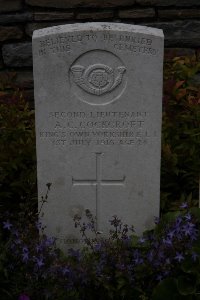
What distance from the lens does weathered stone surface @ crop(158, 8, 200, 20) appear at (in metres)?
5.28

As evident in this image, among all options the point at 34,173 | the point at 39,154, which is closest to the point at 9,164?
the point at 34,173

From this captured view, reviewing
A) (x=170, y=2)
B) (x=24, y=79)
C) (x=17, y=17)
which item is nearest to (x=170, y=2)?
(x=170, y=2)

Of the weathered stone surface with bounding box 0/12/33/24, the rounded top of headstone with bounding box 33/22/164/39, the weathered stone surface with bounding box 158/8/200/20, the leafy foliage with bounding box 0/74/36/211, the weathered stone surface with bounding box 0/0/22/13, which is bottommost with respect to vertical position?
the leafy foliage with bounding box 0/74/36/211

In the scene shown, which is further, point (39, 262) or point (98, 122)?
point (98, 122)

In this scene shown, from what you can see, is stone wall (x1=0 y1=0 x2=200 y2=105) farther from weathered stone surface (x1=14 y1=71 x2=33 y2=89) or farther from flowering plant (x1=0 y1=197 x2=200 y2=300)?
flowering plant (x1=0 y1=197 x2=200 y2=300)

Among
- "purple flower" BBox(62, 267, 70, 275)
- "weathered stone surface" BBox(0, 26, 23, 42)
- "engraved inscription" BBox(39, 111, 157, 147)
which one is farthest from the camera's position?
"weathered stone surface" BBox(0, 26, 23, 42)

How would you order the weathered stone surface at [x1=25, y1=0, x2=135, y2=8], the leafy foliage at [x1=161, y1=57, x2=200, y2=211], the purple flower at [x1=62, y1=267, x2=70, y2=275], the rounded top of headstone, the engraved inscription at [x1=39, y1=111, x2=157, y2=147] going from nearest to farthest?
the purple flower at [x1=62, y1=267, x2=70, y2=275], the rounded top of headstone, the engraved inscription at [x1=39, y1=111, x2=157, y2=147], the leafy foliage at [x1=161, y1=57, x2=200, y2=211], the weathered stone surface at [x1=25, y1=0, x2=135, y2=8]

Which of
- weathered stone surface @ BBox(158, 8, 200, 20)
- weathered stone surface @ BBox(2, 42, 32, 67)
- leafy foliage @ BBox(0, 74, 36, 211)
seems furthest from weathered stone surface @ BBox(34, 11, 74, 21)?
→ leafy foliage @ BBox(0, 74, 36, 211)

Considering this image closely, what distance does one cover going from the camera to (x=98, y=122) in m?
3.55

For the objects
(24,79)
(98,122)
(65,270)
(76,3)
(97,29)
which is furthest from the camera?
(24,79)

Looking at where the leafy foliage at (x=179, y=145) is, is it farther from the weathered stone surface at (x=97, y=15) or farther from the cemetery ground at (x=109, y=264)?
the weathered stone surface at (x=97, y=15)

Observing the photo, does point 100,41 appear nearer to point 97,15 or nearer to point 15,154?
point 15,154

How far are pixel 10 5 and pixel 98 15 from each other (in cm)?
81

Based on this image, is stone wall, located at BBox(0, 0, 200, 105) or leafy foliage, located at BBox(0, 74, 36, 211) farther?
stone wall, located at BBox(0, 0, 200, 105)
